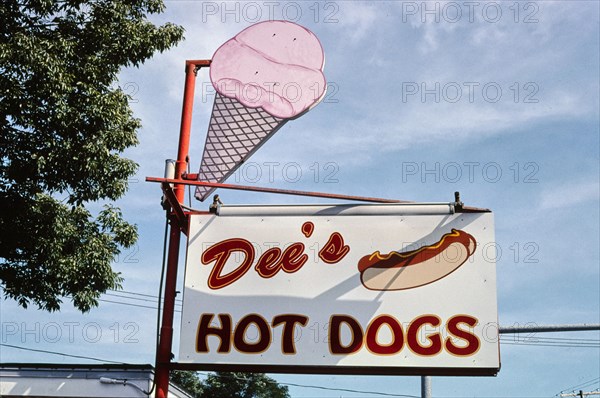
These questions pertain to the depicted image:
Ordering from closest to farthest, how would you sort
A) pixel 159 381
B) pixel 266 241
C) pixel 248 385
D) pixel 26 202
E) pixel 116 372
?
pixel 159 381 → pixel 266 241 → pixel 26 202 → pixel 116 372 → pixel 248 385

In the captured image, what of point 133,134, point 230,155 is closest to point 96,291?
point 133,134

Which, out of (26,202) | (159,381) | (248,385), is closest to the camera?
(159,381)

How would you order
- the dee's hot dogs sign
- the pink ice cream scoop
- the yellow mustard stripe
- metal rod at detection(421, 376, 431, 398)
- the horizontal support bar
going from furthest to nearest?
metal rod at detection(421, 376, 431, 398) → the pink ice cream scoop → the horizontal support bar → the yellow mustard stripe → the dee's hot dogs sign

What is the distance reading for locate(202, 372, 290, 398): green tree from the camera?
50.9m

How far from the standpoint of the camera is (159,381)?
25.4 feet

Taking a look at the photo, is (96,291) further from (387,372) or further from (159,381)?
(387,372)

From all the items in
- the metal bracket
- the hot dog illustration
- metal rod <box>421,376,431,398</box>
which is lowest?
metal rod <box>421,376,431,398</box>

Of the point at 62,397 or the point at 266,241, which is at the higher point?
the point at 266,241

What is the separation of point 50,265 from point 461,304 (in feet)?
31.9

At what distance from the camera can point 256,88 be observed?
893 centimetres

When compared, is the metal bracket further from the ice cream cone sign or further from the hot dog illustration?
the hot dog illustration

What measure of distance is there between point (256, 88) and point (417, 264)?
113 inches

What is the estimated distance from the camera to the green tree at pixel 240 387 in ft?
167

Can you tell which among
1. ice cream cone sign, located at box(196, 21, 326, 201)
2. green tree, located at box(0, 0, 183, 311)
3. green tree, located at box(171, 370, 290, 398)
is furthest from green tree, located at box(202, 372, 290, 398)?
ice cream cone sign, located at box(196, 21, 326, 201)
